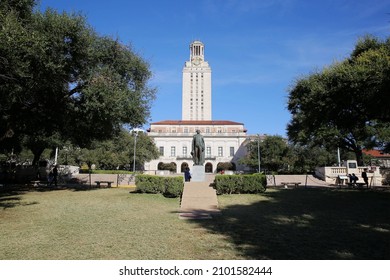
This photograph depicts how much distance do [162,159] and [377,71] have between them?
75.3 meters

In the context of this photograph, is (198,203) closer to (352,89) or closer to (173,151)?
(352,89)

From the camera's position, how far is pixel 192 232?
26.2 ft

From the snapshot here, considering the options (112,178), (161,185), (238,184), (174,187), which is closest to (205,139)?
(112,178)

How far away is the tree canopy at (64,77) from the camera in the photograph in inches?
494

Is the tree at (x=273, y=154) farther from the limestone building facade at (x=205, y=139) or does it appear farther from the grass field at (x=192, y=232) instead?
the grass field at (x=192, y=232)

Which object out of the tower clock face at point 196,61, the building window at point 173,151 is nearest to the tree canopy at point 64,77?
the building window at point 173,151

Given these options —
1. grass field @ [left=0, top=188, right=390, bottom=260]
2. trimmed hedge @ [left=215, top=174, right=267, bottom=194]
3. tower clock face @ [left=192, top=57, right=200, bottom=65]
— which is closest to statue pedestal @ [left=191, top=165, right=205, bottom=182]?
trimmed hedge @ [left=215, top=174, right=267, bottom=194]

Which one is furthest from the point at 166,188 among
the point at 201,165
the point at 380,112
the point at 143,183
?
the point at 380,112

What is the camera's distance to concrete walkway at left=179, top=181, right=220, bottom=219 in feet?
34.8

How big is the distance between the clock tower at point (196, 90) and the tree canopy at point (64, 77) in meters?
82.8

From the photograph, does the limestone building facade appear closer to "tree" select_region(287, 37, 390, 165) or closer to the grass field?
"tree" select_region(287, 37, 390, 165)

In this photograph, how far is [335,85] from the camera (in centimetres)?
1786

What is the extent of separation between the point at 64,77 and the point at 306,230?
47.1 feet

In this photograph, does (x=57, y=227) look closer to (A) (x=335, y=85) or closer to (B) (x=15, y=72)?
(B) (x=15, y=72)
